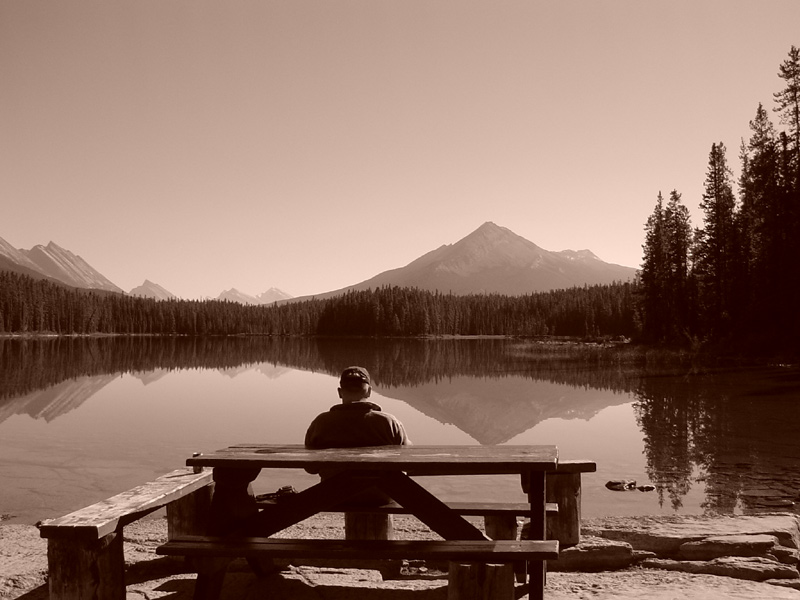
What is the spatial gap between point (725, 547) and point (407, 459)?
4.10 metres

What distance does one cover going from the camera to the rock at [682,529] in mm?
7098

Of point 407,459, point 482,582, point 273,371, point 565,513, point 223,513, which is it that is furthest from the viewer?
point 273,371

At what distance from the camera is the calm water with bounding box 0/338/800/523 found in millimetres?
11938

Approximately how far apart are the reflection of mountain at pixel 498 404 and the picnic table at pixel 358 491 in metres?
12.5

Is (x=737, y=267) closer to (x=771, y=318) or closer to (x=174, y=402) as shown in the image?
(x=771, y=318)

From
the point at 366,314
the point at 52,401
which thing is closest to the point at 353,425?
the point at 52,401

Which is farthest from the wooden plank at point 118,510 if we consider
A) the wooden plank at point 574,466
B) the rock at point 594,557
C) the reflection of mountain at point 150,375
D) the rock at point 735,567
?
the reflection of mountain at point 150,375

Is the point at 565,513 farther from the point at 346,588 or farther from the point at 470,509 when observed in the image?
the point at 346,588

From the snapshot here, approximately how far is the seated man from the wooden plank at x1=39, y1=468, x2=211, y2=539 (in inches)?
47.1

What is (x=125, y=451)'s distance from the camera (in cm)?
1625

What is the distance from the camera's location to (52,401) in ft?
84.6

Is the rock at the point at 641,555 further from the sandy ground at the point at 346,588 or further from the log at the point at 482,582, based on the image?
the log at the point at 482,582

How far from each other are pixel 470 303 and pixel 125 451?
181 meters

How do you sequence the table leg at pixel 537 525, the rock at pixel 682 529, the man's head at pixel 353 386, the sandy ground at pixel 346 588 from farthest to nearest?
the rock at pixel 682 529 → the man's head at pixel 353 386 → the sandy ground at pixel 346 588 → the table leg at pixel 537 525
